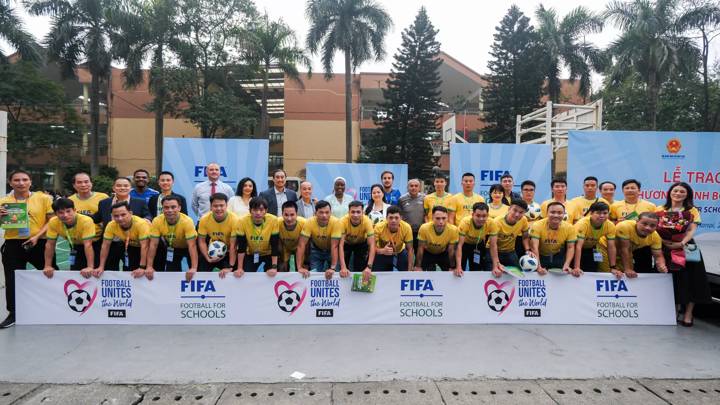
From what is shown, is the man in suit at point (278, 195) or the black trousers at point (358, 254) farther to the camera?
the man in suit at point (278, 195)

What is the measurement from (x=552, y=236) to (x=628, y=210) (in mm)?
1422

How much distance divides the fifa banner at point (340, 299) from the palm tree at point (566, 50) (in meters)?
21.6

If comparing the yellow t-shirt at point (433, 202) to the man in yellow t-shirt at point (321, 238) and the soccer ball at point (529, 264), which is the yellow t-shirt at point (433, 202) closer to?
the soccer ball at point (529, 264)

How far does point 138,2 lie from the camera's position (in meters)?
20.2

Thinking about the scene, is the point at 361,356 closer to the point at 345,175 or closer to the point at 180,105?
the point at 345,175

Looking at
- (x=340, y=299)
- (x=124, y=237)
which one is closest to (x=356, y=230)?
(x=340, y=299)

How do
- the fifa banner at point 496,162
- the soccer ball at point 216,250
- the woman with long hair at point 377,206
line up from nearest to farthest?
the soccer ball at point 216,250, the woman with long hair at point 377,206, the fifa banner at point 496,162

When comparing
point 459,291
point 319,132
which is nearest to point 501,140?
point 319,132

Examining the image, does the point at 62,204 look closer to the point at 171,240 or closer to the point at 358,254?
the point at 171,240

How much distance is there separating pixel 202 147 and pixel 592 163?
665 centimetres

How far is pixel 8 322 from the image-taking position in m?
4.47

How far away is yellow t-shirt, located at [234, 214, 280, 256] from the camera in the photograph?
478cm

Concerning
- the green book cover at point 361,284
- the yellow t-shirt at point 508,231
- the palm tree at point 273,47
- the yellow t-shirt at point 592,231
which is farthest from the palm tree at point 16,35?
the yellow t-shirt at point 592,231

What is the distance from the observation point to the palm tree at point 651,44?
1786cm
